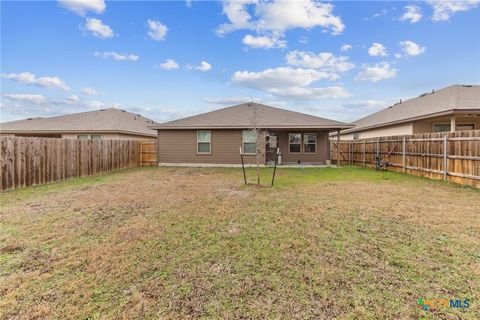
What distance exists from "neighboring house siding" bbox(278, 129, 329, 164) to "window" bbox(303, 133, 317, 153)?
7.6 inches

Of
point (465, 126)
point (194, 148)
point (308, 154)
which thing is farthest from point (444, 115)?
point (194, 148)

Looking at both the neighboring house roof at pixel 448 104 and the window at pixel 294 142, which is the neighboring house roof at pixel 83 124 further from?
the neighboring house roof at pixel 448 104

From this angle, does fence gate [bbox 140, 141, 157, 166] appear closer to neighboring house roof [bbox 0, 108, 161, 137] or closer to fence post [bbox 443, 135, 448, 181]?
neighboring house roof [bbox 0, 108, 161, 137]

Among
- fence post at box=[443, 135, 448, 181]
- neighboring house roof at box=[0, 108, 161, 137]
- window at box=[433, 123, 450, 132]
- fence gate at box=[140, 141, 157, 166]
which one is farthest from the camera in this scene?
neighboring house roof at box=[0, 108, 161, 137]

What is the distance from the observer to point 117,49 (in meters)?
15.0

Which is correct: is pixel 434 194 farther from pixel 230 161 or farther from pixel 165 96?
pixel 165 96

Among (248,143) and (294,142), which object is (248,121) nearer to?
(248,143)

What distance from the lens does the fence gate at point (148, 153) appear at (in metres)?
16.5

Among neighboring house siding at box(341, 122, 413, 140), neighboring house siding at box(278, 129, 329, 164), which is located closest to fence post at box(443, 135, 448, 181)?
neighboring house siding at box(341, 122, 413, 140)

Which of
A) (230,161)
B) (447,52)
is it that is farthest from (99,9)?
(447,52)

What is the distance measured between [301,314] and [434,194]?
716 centimetres

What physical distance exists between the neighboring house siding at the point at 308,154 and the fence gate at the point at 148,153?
28.8 ft

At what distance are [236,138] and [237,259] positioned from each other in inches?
490

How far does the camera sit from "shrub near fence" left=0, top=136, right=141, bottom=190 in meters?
7.50
